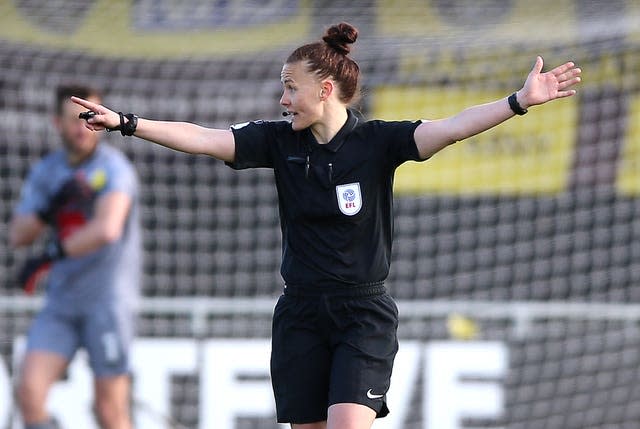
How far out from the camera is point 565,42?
8.45 m

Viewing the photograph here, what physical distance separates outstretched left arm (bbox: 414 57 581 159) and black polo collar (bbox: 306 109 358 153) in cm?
25

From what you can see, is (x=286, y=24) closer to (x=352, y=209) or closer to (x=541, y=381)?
(x=541, y=381)

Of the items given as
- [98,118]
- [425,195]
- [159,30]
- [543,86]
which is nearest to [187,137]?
[98,118]

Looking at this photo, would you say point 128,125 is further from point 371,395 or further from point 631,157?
point 631,157

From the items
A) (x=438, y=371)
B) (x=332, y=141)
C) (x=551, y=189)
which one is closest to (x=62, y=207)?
(x=438, y=371)

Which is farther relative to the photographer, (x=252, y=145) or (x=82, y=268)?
(x=82, y=268)

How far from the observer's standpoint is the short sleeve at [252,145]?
14.3ft

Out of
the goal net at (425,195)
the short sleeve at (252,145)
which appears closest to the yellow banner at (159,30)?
the goal net at (425,195)

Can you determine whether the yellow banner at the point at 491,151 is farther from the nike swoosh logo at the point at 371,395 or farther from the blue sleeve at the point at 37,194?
the nike swoosh logo at the point at 371,395

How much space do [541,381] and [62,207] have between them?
3.34m

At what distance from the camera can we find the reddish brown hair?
427cm

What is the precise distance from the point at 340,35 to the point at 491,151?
5557mm

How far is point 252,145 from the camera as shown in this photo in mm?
4371

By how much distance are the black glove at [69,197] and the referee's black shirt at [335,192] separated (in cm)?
276
